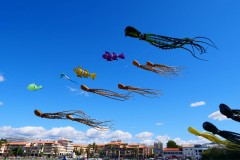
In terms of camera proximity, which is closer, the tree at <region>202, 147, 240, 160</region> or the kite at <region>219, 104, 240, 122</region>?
the kite at <region>219, 104, 240, 122</region>

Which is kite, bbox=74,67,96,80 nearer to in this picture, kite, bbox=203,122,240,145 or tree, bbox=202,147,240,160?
kite, bbox=203,122,240,145

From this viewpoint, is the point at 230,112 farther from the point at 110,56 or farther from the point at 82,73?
the point at 82,73

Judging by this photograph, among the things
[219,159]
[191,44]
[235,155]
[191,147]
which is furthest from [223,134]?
[191,147]

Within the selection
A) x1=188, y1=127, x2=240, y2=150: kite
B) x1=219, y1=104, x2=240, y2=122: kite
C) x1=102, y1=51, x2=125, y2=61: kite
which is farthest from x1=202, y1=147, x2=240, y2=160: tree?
x1=219, y1=104, x2=240, y2=122: kite

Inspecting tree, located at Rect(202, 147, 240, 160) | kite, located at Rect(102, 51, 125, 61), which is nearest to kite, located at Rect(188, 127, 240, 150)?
kite, located at Rect(102, 51, 125, 61)

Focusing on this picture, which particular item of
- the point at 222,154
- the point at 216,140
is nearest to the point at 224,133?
the point at 216,140

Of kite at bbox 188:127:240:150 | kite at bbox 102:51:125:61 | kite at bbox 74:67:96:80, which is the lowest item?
kite at bbox 188:127:240:150

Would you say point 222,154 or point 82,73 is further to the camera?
point 222,154

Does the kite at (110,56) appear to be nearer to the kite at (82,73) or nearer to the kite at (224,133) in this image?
the kite at (82,73)

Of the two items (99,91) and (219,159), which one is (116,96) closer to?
(99,91)

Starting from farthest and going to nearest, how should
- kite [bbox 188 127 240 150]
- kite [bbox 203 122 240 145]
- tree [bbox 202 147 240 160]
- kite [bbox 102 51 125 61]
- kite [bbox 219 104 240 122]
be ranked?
tree [bbox 202 147 240 160]
kite [bbox 102 51 125 61]
kite [bbox 188 127 240 150]
kite [bbox 219 104 240 122]
kite [bbox 203 122 240 145]

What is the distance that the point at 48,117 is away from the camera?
10.6 metres

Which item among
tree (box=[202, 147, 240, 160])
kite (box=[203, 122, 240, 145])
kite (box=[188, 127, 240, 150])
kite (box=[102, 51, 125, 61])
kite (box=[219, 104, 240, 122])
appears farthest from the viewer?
tree (box=[202, 147, 240, 160])

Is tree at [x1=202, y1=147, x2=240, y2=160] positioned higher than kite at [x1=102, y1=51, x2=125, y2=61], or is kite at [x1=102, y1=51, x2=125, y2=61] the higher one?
kite at [x1=102, y1=51, x2=125, y2=61]
